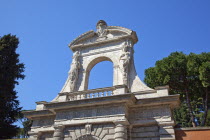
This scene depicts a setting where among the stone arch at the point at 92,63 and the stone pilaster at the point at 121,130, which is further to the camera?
the stone arch at the point at 92,63

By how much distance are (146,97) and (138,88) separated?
96 cm

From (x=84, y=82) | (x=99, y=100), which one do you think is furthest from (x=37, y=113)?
(x=99, y=100)

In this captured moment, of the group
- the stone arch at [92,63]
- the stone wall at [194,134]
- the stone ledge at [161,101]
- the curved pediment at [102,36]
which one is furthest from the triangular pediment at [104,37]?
the stone wall at [194,134]

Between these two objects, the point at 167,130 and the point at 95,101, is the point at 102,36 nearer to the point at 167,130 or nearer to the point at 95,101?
the point at 95,101

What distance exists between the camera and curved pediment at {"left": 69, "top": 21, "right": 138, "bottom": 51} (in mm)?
15172

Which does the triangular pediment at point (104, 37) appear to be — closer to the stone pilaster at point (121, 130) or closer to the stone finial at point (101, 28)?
the stone finial at point (101, 28)

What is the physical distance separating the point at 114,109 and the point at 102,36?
21.9 feet

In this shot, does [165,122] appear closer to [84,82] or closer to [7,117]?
[84,82]

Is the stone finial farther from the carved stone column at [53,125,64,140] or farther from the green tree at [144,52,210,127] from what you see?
the green tree at [144,52,210,127]

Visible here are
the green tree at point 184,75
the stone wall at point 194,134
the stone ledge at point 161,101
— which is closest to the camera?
the stone wall at point 194,134

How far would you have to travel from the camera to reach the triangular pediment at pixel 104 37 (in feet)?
49.7

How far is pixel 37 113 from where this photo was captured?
13742mm

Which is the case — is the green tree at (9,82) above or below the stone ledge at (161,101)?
above

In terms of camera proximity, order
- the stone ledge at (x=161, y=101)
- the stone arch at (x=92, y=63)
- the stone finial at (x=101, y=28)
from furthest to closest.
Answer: the stone finial at (x=101, y=28)
the stone arch at (x=92, y=63)
the stone ledge at (x=161, y=101)
